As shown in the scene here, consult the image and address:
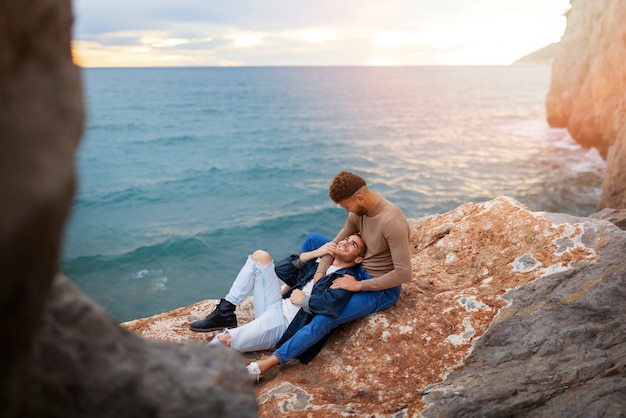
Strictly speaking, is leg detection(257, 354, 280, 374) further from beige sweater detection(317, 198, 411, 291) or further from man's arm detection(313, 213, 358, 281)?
beige sweater detection(317, 198, 411, 291)

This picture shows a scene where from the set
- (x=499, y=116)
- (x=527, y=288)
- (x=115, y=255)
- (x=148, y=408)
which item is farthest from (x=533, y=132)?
(x=148, y=408)

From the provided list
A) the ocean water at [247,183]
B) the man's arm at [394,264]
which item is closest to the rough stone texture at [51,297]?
the ocean water at [247,183]

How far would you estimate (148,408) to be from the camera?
211 centimetres

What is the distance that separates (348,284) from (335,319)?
43 centimetres

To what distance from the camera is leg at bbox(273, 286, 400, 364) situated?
529 centimetres

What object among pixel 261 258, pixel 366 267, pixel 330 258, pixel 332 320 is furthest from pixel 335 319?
pixel 261 258

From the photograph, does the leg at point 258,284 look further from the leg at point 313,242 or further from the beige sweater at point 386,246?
the beige sweater at point 386,246

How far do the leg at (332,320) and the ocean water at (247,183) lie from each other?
313 centimetres

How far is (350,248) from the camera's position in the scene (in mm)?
5812

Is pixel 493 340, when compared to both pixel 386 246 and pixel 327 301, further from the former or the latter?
pixel 327 301

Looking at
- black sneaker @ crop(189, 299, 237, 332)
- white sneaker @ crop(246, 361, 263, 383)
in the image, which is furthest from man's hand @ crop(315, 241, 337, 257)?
white sneaker @ crop(246, 361, 263, 383)

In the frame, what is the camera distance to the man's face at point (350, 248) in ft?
19.1

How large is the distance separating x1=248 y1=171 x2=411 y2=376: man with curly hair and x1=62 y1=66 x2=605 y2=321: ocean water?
9.74ft

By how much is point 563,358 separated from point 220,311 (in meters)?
3.89
